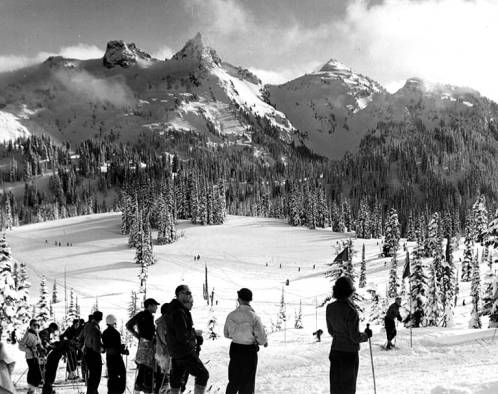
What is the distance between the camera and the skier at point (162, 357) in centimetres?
806

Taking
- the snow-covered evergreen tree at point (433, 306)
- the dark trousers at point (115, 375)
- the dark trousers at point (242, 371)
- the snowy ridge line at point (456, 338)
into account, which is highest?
the dark trousers at point (242, 371)

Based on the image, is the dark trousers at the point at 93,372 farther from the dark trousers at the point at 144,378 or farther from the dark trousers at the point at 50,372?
the dark trousers at the point at 50,372

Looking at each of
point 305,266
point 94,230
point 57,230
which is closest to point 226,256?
point 305,266

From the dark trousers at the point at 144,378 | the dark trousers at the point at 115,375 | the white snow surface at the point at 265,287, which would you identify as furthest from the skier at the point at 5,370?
the dark trousers at the point at 115,375

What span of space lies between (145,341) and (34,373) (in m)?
3.95

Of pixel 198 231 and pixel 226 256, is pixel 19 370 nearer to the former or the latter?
pixel 226 256

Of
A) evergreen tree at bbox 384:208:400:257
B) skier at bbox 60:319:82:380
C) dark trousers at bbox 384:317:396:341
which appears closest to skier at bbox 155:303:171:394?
skier at bbox 60:319:82:380

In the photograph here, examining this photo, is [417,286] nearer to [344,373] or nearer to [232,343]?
[344,373]

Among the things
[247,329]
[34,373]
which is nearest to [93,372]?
[34,373]

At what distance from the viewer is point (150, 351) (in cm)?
903

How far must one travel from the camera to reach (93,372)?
31.3ft

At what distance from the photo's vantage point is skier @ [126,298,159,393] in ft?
29.2

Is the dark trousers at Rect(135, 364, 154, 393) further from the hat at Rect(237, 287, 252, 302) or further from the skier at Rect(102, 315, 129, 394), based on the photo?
the hat at Rect(237, 287, 252, 302)

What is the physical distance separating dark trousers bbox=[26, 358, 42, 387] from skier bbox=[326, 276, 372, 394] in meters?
7.55
